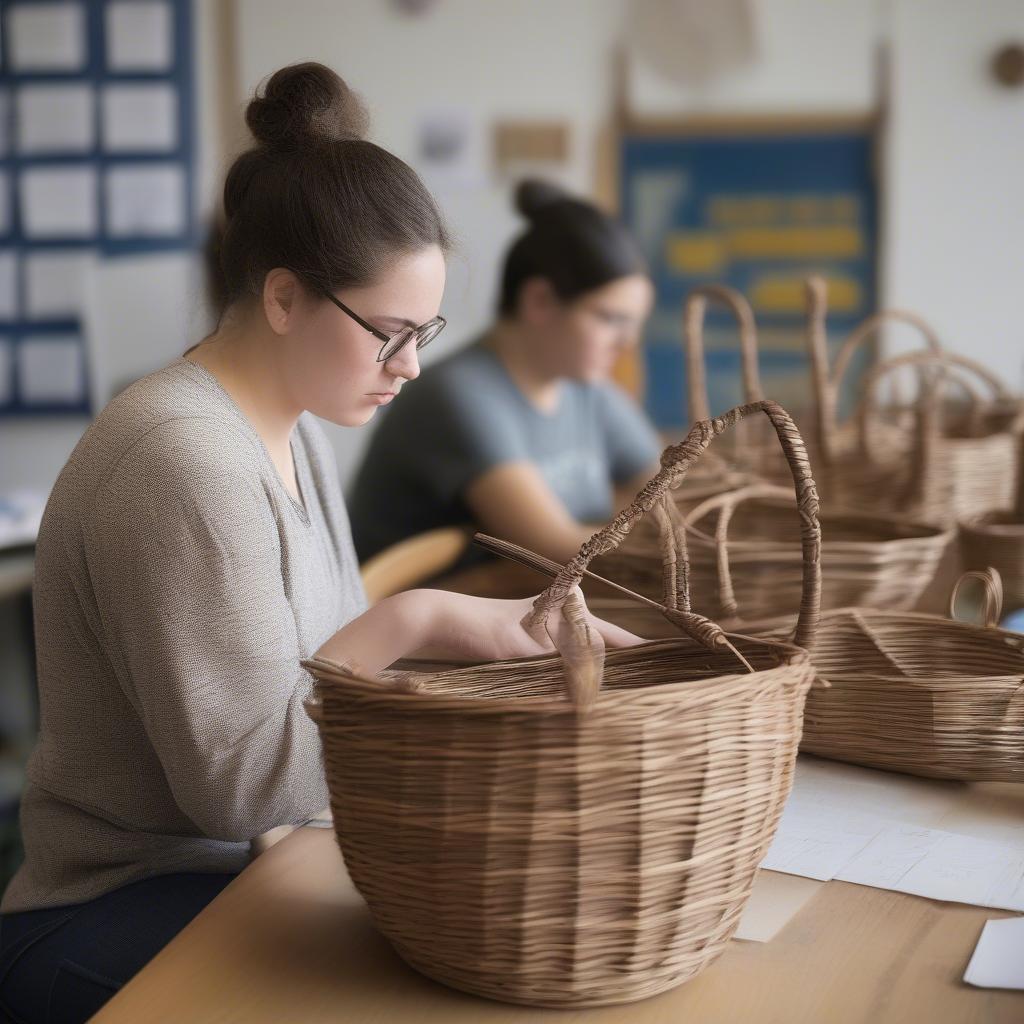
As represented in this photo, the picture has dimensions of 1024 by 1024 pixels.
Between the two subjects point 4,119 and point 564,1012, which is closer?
point 564,1012

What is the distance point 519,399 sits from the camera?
2426 millimetres

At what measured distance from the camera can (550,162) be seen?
12.5 feet

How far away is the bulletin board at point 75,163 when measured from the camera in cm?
391

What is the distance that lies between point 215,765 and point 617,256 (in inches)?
62.4

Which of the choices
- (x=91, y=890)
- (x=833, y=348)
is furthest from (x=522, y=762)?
(x=833, y=348)

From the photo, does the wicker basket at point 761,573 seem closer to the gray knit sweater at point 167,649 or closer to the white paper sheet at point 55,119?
the gray knit sweater at point 167,649

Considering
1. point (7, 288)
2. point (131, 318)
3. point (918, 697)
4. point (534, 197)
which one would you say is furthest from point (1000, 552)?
point (7, 288)

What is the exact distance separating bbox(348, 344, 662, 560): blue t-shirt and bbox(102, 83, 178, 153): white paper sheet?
1992 millimetres

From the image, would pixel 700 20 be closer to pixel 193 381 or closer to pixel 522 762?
pixel 193 381

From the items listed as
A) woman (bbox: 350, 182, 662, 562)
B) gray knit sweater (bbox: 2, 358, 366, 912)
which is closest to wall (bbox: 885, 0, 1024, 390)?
woman (bbox: 350, 182, 662, 562)

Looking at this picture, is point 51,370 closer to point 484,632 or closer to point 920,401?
point 920,401

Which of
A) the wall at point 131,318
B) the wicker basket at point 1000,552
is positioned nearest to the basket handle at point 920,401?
the wicker basket at point 1000,552

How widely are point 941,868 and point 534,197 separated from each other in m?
1.82

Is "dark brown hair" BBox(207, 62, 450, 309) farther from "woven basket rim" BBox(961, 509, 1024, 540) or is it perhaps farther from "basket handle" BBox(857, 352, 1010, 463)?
"basket handle" BBox(857, 352, 1010, 463)
